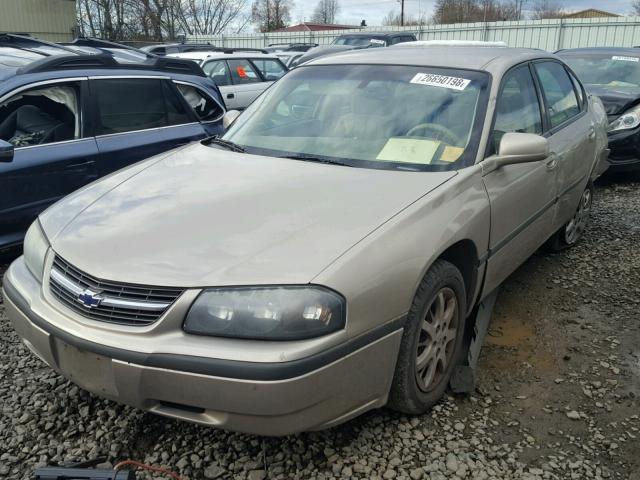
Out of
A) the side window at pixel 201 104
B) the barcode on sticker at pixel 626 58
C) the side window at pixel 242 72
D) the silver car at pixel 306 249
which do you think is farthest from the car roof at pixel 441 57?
the side window at pixel 242 72

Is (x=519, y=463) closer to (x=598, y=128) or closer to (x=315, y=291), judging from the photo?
(x=315, y=291)

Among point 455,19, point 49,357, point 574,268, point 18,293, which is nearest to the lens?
point 49,357

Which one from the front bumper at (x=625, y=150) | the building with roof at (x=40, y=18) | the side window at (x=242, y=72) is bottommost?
the front bumper at (x=625, y=150)

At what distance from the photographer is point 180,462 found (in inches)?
94.9

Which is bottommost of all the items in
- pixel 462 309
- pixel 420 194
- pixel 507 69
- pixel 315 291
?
pixel 462 309

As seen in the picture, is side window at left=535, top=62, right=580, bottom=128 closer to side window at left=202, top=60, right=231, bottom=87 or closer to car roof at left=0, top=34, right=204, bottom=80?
car roof at left=0, top=34, right=204, bottom=80

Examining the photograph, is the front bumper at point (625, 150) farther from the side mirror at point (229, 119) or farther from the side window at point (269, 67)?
the side window at point (269, 67)

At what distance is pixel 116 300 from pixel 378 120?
174 centimetres

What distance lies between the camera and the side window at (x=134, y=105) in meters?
4.65

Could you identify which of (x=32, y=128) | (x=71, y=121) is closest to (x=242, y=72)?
(x=71, y=121)

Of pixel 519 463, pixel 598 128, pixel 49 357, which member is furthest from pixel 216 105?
pixel 519 463

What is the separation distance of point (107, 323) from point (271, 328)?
0.62m

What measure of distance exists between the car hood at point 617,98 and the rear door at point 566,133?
276 centimetres

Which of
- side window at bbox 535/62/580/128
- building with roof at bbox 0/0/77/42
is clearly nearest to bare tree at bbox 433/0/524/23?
building with roof at bbox 0/0/77/42
